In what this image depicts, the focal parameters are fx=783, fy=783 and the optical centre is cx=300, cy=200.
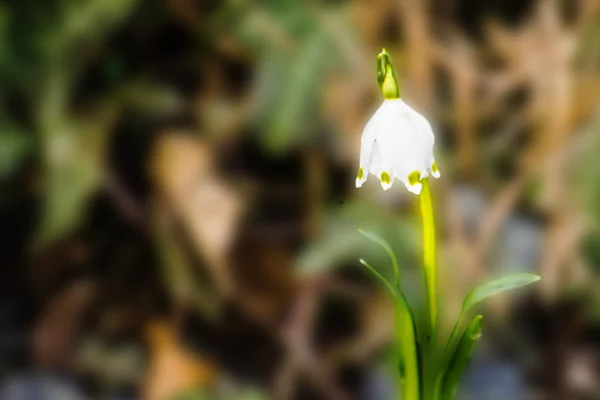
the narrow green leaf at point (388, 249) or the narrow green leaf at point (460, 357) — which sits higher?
the narrow green leaf at point (388, 249)

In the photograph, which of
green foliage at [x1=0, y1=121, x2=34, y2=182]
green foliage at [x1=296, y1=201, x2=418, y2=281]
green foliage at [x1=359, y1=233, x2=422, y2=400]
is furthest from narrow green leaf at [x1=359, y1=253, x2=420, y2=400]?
green foliage at [x1=0, y1=121, x2=34, y2=182]

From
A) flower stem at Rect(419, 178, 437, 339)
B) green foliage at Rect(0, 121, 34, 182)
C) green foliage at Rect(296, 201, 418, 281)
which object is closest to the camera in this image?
flower stem at Rect(419, 178, 437, 339)

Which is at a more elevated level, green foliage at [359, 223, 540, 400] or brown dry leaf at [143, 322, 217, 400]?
brown dry leaf at [143, 322, 217, 400]

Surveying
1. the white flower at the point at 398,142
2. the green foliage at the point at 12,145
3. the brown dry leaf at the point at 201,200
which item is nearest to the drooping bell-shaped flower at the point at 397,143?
the white flower at the point at 398,142

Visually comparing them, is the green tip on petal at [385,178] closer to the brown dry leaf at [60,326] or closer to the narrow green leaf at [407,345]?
the narrow green leaf at [407,345]

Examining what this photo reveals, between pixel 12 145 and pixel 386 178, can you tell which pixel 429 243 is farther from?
pixel 12 145

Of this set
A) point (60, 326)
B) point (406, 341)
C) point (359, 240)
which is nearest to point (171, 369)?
point (60, 326)

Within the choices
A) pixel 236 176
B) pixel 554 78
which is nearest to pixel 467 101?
pixel 554 78

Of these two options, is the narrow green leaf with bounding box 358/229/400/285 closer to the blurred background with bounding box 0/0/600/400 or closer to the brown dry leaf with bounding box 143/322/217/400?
the blurred background with bounding box 0/0/600/400
